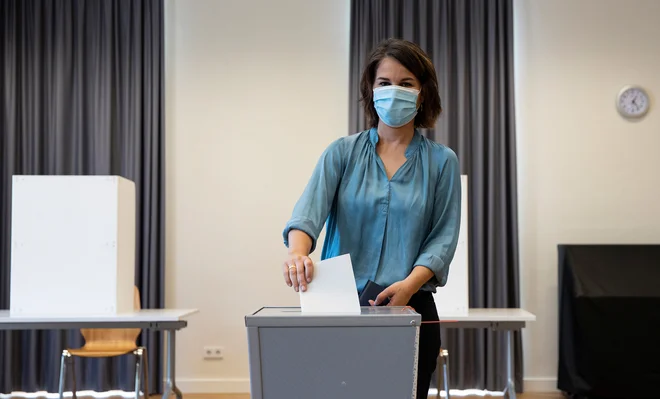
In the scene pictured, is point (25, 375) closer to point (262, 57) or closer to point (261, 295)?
point (261, 295)

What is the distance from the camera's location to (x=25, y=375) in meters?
5.81

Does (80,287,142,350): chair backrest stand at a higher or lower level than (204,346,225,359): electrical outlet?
higher

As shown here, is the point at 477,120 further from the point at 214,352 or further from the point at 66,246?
the point at 66,246

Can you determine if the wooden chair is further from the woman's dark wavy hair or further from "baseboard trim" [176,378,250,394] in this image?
the woman's dark wavy hair

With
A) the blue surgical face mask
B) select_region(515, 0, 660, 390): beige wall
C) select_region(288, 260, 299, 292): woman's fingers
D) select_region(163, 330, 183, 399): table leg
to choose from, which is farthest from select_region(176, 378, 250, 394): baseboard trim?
select_region(288, 260, 299, 292): woman's fingers

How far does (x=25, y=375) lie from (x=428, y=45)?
12.4ft

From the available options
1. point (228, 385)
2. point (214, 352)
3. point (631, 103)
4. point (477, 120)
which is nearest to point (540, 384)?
point (477, 120)

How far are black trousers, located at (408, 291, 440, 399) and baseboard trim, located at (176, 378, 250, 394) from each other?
439 centimetres

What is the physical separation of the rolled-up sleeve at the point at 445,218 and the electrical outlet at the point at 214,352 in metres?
4.40

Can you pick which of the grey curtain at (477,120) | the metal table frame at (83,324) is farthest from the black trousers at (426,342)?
the grey curtain at (477,120)

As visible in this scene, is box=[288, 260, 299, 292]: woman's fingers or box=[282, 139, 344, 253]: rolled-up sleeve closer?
box=[288, 260, 299, 292]: woman's fingers

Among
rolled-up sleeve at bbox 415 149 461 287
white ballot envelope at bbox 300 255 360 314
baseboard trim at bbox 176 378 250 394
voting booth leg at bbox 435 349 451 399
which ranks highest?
rolled-up sleeve at bbox 415 149 461 287

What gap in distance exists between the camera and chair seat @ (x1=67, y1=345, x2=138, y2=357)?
4730 millimetres

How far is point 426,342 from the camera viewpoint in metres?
1.65
